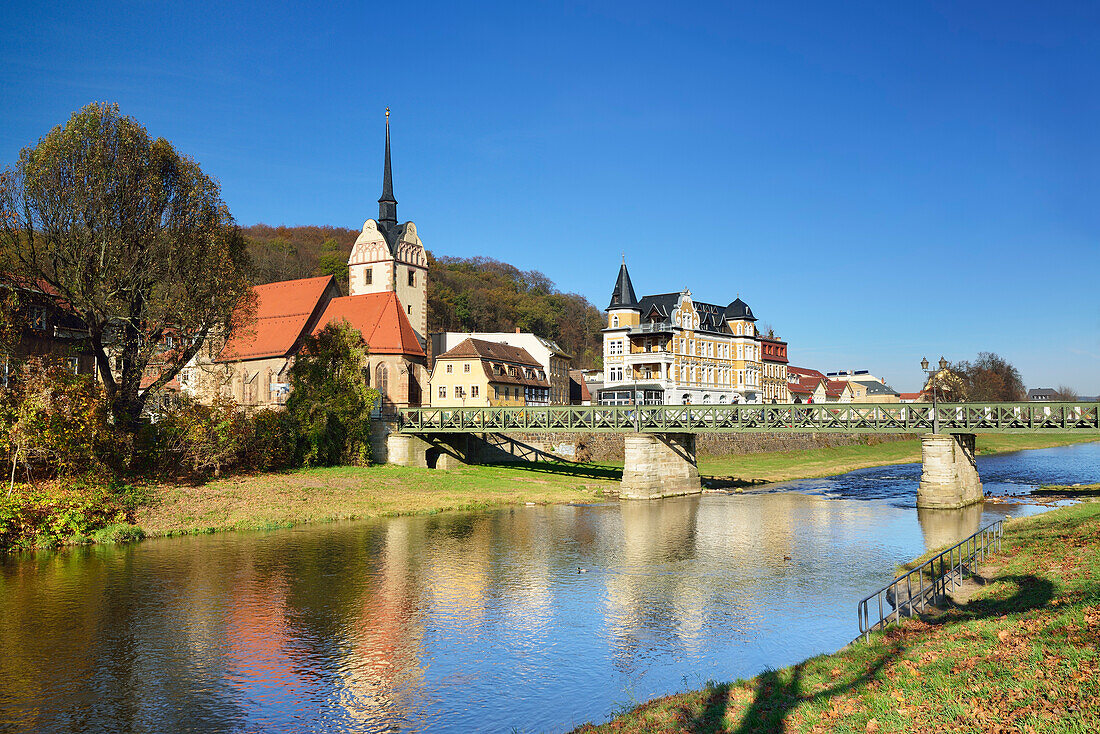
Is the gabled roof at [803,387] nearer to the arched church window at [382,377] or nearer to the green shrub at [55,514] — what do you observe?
the arched church window at [382,377]

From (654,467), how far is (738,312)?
46.5 m

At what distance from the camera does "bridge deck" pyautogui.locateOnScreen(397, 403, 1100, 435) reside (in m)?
41.0

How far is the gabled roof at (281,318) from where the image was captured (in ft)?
210

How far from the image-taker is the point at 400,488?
45.2 metres

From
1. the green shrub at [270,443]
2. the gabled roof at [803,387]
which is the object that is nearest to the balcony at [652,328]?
the green shrub at [270,443]

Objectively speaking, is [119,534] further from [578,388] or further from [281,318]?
[578,388]

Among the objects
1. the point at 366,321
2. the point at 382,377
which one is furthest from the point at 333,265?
the point at 382,377

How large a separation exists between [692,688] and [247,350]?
59193mm

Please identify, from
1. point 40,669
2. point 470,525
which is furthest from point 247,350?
point 40,669

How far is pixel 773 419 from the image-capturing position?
155ft

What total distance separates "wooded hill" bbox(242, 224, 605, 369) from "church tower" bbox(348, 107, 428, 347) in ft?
113

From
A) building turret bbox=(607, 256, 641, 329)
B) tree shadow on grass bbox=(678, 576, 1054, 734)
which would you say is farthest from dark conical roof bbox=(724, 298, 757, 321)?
tree shadow on grass bbox=(678, 576, 1054, 734)

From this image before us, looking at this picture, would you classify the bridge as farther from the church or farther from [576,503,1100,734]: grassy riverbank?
[576,503,1100,734]: grassy riverbank

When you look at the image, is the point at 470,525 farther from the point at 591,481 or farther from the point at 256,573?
the point at 591,481
